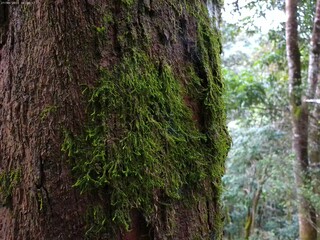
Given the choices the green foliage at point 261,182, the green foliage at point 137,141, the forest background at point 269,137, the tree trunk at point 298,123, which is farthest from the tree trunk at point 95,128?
the green foliage at point 261,182

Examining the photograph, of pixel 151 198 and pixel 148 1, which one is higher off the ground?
pixel 148 1

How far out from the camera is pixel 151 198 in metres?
0.65

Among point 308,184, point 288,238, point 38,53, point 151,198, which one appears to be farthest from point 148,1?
point 288,238

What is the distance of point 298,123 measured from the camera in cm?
484

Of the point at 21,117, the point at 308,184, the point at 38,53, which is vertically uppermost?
the point at 38,53

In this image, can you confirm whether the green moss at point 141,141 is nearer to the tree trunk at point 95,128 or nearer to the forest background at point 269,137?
the tree trunk at point 95,128

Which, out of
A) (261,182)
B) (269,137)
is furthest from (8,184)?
(261,182)

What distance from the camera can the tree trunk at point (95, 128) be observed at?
0.62m

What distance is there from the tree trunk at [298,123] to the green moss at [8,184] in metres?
4.45

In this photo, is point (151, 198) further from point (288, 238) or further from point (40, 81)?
point (288, 238)

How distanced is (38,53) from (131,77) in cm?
16

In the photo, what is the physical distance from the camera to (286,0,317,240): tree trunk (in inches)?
182

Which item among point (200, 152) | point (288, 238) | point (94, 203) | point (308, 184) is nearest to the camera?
point (94, 203)

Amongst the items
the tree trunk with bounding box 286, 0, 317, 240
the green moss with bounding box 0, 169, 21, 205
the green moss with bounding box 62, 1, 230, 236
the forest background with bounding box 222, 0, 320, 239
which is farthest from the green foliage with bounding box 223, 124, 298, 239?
the green moss with bounding box 0, 169, 21, 205
